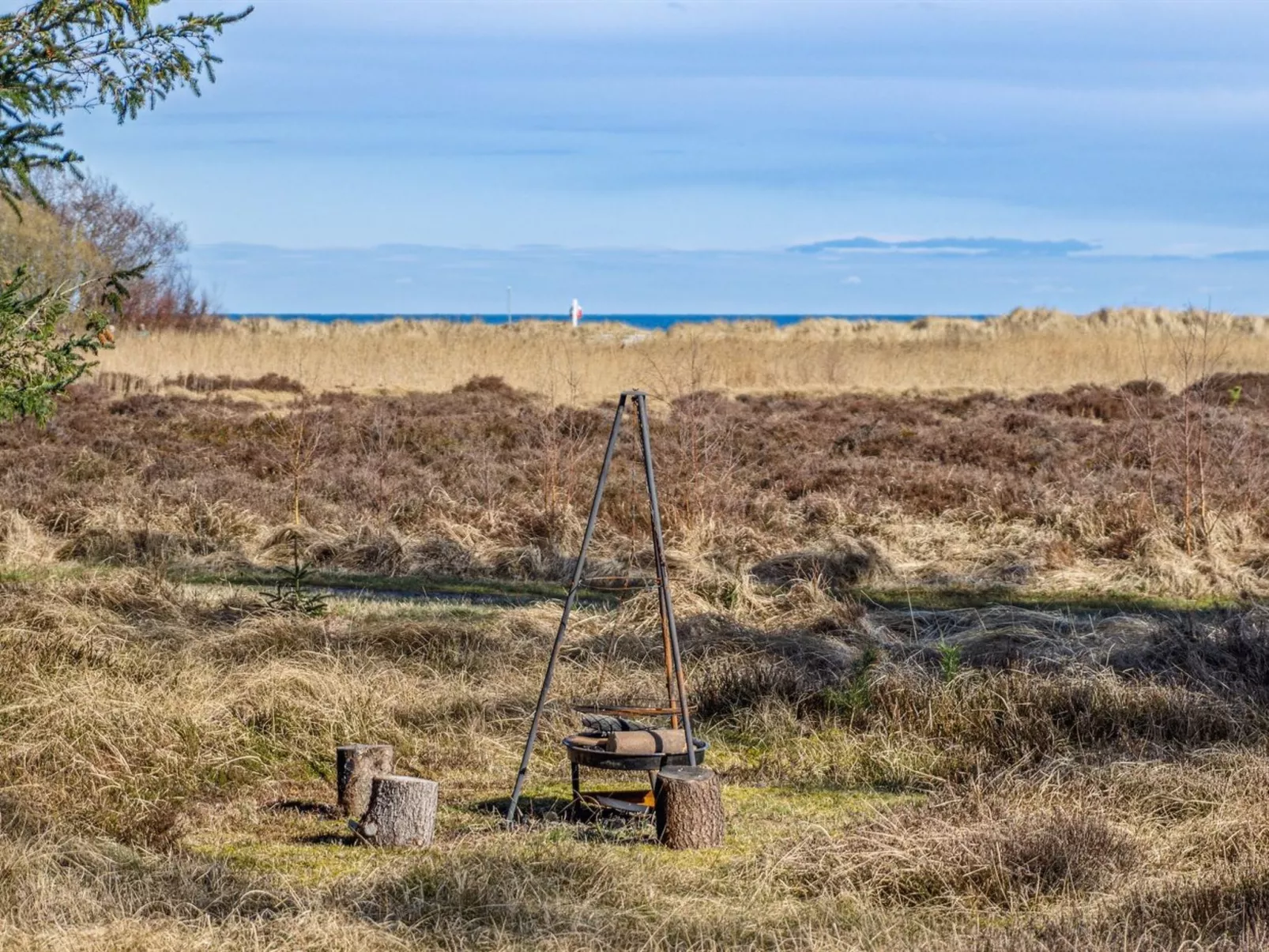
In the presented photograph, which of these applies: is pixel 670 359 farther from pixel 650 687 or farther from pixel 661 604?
pixel 661 604

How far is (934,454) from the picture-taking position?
17.9 meters

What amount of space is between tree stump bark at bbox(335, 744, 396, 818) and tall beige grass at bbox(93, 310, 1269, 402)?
17.7 m

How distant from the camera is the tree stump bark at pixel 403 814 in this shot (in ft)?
18.7

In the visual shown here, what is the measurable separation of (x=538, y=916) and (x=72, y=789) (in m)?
2.41

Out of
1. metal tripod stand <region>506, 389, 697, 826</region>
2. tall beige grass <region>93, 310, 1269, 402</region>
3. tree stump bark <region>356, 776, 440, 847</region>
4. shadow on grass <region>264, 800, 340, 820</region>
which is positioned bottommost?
shadow on grass <region>264, 800, 340, 820</region>

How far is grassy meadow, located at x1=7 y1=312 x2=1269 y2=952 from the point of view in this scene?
484 cm

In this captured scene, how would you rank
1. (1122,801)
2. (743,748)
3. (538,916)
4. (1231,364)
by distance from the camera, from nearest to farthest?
(538,916)
(1122,801)
(743,748)
(1231,364)

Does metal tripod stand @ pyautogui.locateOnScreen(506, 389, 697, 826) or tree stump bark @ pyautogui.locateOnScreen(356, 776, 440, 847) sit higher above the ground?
metal tripod stand @ pyautogui.locateOnScreen(506, 389, 697, 826)

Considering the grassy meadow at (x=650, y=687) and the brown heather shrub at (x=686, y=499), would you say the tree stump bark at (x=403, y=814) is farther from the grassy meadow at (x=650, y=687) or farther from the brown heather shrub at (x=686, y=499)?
the brown heather shrub at (x=686, y=499)

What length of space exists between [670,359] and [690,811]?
24554mm

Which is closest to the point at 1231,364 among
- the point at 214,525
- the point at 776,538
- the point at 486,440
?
the point at 486,440

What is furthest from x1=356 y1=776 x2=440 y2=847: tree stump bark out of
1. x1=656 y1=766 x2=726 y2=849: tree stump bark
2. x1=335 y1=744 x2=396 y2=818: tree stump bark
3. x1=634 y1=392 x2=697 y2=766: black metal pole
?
x1=634 y1=392 x2=697 y2=766: black metal pole

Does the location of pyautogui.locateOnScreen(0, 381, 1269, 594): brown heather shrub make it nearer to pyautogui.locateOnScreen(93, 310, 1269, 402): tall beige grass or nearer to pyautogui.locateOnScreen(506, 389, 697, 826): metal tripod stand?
pyautogui.locateOnScreen(506, 389, 697, 826): metal tripod stand

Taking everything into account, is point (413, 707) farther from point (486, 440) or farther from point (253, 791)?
point (486, 440)
